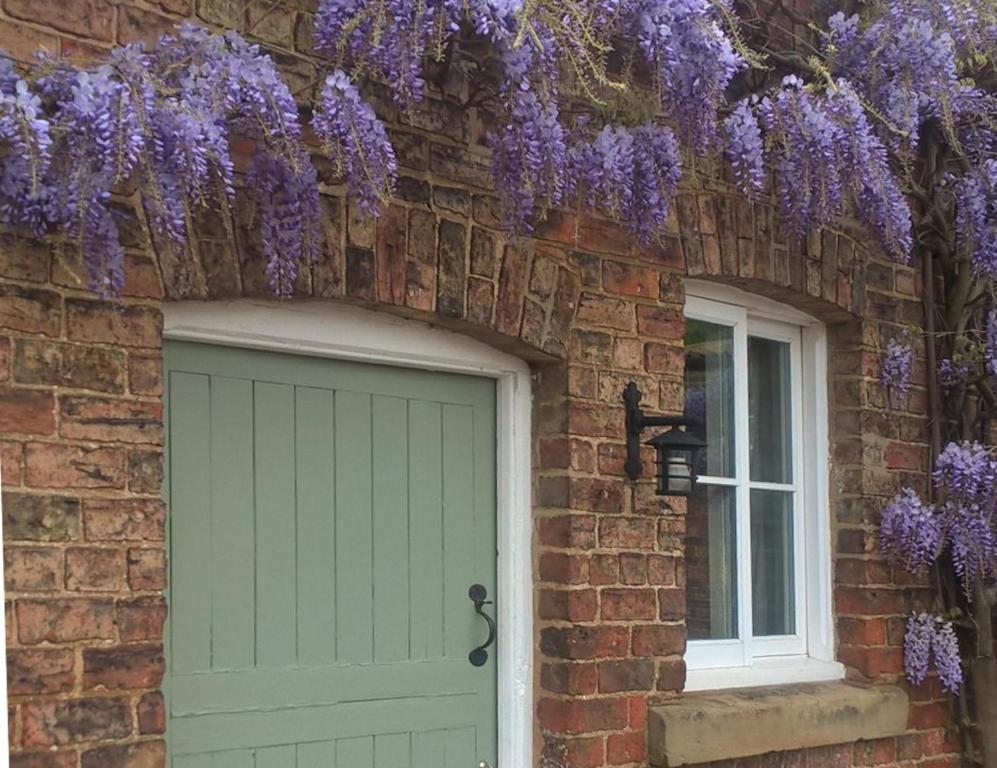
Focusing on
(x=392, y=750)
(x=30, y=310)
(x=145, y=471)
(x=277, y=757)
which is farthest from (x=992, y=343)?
(x=30, y=310)

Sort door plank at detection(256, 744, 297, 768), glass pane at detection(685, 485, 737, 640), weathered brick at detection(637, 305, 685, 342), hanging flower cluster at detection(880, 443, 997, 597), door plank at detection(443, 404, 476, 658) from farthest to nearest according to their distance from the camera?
1. hanging flower cluster at detection(880, 443, 997, 597)
2. glass pane at detection(685, 485, 737, 640)
3. weathered brick at detection(637, 305, 685, 342)
4. door plank at detection(443, 404, 476, 658)
5. door plank at detection(256, 744, 297, 768)

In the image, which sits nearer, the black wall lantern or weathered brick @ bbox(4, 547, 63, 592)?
weathered brick @ bbox(4, 547, 63, 592)

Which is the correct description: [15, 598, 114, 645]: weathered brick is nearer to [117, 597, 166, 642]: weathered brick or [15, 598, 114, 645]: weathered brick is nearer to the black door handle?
[117, 597, 166, 642]: weathered brick

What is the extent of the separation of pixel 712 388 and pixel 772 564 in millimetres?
790

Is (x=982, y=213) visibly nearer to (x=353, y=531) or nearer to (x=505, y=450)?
(x=505, y=450)

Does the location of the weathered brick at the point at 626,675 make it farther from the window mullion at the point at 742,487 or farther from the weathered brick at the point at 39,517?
the weathered brick at the point at 39,517

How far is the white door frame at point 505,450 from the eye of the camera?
3908 mm

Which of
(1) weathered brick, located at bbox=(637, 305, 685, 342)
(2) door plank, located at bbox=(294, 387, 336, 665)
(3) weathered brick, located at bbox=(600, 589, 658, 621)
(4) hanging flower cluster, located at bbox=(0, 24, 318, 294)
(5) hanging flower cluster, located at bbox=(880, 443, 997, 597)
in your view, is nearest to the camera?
(4) hanging flower cluster, located at bbox=(0, 24, 318, 294)

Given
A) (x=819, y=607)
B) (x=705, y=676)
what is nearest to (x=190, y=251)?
(x=705, y=676)

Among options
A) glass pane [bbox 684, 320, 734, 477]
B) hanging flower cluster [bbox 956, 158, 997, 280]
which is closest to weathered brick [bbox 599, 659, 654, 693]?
glass pane [bbox 684, 320, 734, 477]

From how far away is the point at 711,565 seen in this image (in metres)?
4.91

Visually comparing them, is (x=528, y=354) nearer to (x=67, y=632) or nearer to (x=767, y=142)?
(x=767, y=142)

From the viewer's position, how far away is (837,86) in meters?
4.34

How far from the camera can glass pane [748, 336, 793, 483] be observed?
5223 mm
